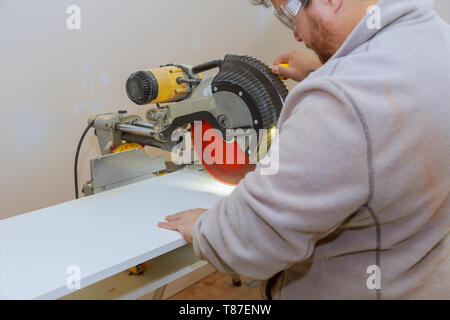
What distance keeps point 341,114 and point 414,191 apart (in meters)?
0.19

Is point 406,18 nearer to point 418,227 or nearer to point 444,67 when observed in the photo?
point 444,67

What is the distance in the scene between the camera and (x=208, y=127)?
3.78 feet

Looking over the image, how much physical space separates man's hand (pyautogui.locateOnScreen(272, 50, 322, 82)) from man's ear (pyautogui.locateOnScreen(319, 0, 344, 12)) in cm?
35

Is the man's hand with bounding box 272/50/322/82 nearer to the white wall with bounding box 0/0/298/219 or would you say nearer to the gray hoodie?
the gray hoodie

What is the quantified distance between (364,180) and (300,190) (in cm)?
10

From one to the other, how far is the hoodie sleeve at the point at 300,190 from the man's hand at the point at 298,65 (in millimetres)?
468

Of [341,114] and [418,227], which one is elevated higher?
[341,114]

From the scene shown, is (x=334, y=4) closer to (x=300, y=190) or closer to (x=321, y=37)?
(x=321, y=37)

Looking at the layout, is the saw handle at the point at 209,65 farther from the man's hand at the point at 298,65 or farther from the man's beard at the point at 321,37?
the man's beard at the point at 321,37

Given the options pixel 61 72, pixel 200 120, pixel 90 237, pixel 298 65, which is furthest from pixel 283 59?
pixel 61 72

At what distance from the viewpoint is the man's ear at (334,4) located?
0.73 meters

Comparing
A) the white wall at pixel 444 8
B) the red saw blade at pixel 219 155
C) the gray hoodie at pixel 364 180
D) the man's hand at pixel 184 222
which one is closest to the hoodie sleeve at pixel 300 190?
the gray hoodie at pixel 364 180

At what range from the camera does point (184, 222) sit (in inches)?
33.8

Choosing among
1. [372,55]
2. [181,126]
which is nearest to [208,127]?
[181,126]
